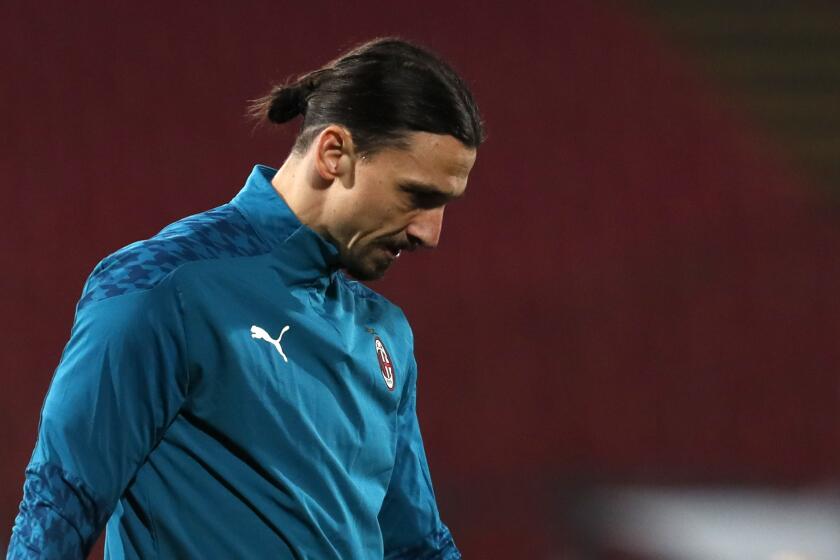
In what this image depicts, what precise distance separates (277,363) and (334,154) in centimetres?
18

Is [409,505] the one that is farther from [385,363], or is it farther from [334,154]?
[334,154]

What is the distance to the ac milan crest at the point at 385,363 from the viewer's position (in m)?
0.98

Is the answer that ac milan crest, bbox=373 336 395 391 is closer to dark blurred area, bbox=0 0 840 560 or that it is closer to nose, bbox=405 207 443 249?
nose, bbox=405 207 443 249

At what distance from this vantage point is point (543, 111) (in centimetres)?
235

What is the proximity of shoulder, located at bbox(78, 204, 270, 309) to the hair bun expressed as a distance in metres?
0.13

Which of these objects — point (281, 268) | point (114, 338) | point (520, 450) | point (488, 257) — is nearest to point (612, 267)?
point (488, 257)

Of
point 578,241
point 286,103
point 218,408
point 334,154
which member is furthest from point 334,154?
point 578,241

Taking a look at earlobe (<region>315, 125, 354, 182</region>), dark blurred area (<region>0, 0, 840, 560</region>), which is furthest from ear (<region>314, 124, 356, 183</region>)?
dark blurred area (<region>0, 0, 840, 560</region>)

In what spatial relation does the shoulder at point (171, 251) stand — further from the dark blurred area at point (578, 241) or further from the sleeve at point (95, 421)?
the dark blurred area at point (578, 241)

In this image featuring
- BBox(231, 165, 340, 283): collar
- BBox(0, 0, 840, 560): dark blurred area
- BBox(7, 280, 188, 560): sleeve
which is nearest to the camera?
BBox(7, 280, 188, 560): sleeve

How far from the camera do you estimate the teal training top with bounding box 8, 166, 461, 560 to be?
29.7 inches

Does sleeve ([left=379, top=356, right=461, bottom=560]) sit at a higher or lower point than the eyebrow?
lower

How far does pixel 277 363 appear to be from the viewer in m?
0.85

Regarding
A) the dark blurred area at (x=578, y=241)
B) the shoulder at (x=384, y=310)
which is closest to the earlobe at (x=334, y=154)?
the shoulder at (x=384, y=310)
